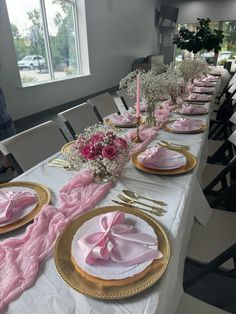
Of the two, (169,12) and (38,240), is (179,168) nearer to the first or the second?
(38,240)

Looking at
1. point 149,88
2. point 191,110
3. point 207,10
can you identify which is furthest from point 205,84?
point 207,10

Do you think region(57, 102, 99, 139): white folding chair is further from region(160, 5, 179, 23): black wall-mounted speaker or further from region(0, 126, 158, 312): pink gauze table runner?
region(160, 5, 179, 23): black wall-mounted speaker

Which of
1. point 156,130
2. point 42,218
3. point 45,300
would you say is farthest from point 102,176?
point 156,130

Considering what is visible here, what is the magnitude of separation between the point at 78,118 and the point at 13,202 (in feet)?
4.13

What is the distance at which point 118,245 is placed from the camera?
2.12 feet

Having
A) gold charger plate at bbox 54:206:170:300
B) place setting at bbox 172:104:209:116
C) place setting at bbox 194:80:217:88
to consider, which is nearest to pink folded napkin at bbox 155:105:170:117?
place setting at bbox 172:104:209:116

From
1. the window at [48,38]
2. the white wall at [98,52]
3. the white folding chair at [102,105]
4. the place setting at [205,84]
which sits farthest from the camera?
the window at [48,38]

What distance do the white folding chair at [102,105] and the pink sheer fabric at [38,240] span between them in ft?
4.58

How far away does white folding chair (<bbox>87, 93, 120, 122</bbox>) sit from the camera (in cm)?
230

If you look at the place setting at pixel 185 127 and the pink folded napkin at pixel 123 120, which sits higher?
the pink folded napkin at pixel 123 120

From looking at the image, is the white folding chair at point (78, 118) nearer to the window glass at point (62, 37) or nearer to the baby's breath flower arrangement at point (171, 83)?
the baby's breath flower arrangement at point (171, 83)

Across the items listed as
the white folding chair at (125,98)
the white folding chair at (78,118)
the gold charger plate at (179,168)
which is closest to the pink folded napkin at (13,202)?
the gold charger plate at (179,168)

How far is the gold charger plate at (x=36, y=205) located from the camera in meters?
0.78

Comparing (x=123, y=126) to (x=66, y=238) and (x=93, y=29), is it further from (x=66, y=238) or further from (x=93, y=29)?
(x=93, y=29)
